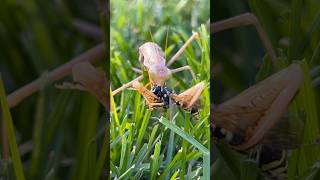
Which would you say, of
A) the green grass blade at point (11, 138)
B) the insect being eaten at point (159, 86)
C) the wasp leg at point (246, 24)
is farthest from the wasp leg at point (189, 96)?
the green grass blade at point (11, 138)

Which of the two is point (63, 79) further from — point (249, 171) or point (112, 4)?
point (249, 171)

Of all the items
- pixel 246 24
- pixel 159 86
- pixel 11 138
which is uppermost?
pixel 246 24

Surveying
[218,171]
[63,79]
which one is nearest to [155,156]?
[218,171]

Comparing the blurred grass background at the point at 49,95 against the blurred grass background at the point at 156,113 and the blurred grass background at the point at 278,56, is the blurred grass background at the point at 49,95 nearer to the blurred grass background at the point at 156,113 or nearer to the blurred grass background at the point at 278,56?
the blurred grass background at the point at 156,113

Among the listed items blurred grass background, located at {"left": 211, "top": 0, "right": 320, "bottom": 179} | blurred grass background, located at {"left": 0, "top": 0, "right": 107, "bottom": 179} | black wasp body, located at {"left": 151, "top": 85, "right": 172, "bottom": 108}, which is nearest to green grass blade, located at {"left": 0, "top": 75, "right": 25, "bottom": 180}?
blurred grass background, located at {"left": 0, "top": 0, "right": 107, "bottom": 179}

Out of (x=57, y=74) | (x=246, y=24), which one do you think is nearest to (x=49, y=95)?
(x=57, y=74)

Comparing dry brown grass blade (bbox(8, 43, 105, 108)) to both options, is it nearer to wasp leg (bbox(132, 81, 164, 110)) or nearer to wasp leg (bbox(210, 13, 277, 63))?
wasp leg (bbox(132, 81, 164, 110))

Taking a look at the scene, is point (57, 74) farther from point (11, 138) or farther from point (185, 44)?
point (185, 44)
